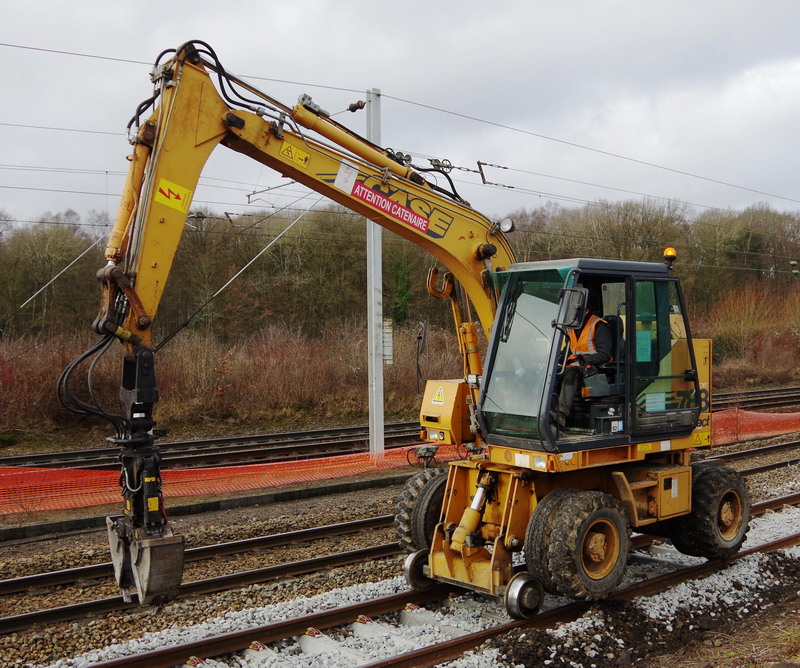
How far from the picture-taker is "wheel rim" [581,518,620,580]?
19.7ft

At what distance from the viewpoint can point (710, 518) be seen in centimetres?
711

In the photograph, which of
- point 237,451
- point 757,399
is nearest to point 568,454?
point 237,451

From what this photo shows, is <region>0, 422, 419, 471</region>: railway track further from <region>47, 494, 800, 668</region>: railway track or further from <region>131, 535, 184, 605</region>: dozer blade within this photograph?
<region>131, 535, 184, 605</region>: dozer blade

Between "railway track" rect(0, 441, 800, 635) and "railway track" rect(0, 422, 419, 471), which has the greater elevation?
"railway track" rect(0, 422, 419, 471)

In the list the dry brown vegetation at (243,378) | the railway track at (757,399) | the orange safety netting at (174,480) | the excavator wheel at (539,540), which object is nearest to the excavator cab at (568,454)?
the excavator wheel at (539,540)

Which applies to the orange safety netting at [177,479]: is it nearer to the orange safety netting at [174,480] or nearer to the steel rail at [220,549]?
the orange safety netting at [174,480]

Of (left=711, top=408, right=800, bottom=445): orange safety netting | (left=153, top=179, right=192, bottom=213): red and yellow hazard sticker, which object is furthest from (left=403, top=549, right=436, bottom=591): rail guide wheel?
(left=711, top=408, right=800, bottom=445): orange safety netting

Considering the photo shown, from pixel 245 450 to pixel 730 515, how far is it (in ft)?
34.4

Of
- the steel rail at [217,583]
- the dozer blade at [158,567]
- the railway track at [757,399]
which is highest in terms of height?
the dozer blade at [158,567]

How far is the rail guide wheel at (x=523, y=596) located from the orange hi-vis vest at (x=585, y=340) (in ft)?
6.03

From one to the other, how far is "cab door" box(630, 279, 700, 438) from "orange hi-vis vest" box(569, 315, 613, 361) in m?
0.43

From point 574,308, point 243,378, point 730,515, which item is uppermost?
point 574,308

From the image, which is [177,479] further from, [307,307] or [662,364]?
[307,307]

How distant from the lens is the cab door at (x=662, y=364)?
6.57 m
